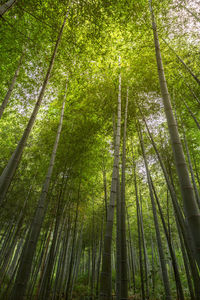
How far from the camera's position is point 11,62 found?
4113 millimetres

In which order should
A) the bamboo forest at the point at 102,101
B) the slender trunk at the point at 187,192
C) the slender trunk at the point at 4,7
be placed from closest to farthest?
the slender trunk at the point at 187,192 → the slender trunk at the point at 4,7 → the bamboo forest at the point at 102,101

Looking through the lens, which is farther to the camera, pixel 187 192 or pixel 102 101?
pixel 102 101

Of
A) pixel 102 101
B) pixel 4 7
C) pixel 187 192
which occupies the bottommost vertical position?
pixel 187 192

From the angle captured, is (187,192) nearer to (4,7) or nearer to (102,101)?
(4,7)

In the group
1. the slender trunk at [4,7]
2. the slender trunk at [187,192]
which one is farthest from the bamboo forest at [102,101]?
the slender trunk at [187,192]

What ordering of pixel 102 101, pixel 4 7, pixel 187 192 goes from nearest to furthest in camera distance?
1. pixel 187 192
2. pixel 4 7
3. pixel 102 101

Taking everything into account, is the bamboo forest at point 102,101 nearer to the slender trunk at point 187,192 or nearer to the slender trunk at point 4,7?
the slender trunk at point 4,7

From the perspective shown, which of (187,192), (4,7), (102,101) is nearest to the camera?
(187,192)

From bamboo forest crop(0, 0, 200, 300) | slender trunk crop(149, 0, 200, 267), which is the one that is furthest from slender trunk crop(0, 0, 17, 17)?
slender trunk crop(149, 0, 200, 267)

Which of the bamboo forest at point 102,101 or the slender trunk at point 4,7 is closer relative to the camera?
the slender trunk at point 4,7

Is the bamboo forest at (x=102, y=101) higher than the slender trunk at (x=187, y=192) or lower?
higher

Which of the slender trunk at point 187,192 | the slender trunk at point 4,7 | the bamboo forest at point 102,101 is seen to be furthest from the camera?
the bamboo forest at point 102,101

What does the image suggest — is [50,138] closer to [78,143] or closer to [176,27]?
[78,143]

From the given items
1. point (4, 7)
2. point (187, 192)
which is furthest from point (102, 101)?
point (187, 192)
